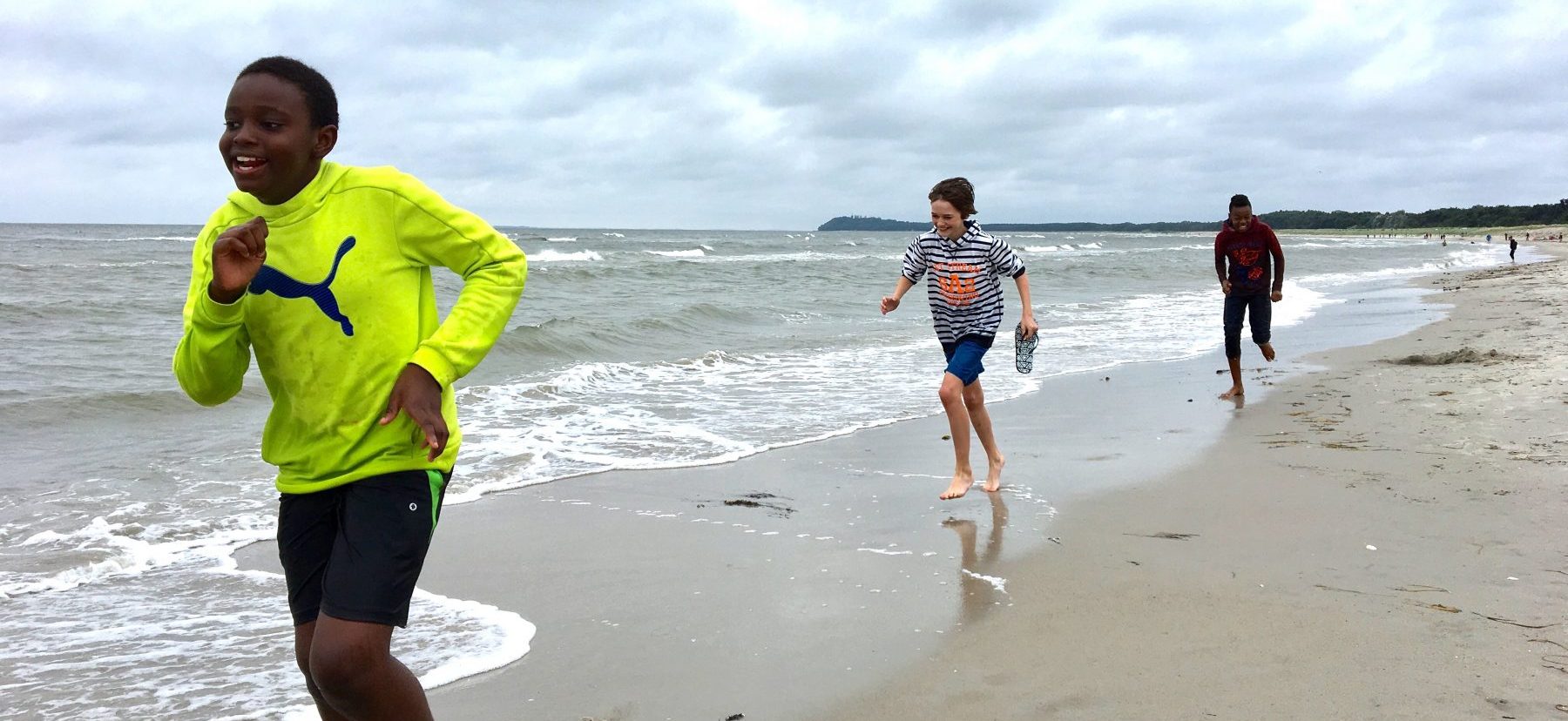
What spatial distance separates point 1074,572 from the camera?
457 centimetres

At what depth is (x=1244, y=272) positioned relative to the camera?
10008mm

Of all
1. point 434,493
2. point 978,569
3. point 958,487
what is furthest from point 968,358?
point 434,493

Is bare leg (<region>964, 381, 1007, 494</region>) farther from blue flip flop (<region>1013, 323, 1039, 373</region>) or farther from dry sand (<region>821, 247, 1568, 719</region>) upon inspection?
dry sand (<region>821, 247, 1568, 719</region>)

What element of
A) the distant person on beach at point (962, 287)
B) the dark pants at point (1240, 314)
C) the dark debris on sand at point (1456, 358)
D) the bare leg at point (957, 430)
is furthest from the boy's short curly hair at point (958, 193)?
the dark debris on sand at point (1456, 358)

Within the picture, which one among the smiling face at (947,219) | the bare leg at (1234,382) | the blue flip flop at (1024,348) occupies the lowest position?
the bare leg at (1234,382)

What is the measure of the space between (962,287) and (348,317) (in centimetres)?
422

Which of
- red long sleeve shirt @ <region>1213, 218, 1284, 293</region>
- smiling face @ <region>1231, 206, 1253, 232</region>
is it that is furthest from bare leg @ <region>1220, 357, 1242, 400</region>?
smiling face @ <region>1231, 206, 1253, 232</region>

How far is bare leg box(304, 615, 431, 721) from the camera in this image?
7.22ft

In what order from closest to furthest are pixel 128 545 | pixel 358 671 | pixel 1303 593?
pixel 358 671 → pixel 1303 593 → pixel 128 545

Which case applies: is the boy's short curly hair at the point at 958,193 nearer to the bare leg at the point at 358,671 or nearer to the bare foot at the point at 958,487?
the bare foot at the point at 958,487

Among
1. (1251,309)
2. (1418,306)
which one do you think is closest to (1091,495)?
(1251,309)

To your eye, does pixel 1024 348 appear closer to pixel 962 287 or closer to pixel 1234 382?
pixel 962 287

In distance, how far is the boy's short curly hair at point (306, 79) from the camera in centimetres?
233

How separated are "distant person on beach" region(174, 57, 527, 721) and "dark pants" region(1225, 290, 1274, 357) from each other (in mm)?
8736
